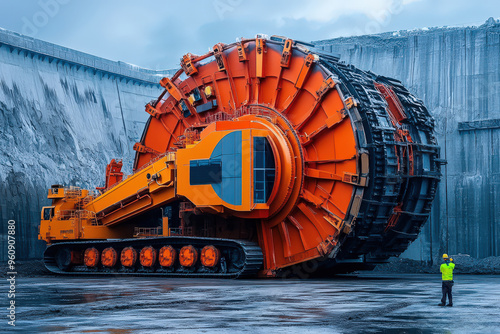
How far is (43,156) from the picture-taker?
4422cm

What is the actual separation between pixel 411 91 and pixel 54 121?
22.5 metres

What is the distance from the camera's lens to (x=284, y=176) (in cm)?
2581

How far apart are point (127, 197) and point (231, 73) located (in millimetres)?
6498

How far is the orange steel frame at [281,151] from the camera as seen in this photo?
82.7 feet

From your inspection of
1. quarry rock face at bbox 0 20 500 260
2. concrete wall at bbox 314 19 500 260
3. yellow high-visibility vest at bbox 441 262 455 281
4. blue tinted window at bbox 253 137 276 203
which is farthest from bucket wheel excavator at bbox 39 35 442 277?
quarry rock face at bbox 0 20 500 260

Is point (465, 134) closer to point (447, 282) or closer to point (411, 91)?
point (411, 91)

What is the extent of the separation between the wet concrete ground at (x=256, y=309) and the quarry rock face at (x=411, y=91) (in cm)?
1521

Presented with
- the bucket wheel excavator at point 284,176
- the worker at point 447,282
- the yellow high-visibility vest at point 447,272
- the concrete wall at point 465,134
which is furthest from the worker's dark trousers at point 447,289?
the concrete wall at point 465,134

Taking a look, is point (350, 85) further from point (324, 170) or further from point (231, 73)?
point (231, 73)

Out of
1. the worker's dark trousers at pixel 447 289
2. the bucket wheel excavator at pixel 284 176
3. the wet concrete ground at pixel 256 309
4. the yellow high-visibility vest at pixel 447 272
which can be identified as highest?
the bucket wheel excavator at pixel 284 176

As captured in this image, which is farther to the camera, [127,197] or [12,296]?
[127,197]

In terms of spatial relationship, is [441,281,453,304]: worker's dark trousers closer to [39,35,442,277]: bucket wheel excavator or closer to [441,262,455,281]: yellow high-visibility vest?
[441,262,455,281]: yellow high-visibility vest

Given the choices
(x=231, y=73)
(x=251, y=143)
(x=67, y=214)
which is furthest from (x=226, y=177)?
(x=67, y=214)

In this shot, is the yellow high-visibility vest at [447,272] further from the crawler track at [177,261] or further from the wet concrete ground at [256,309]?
the crawler track at [177,261]
